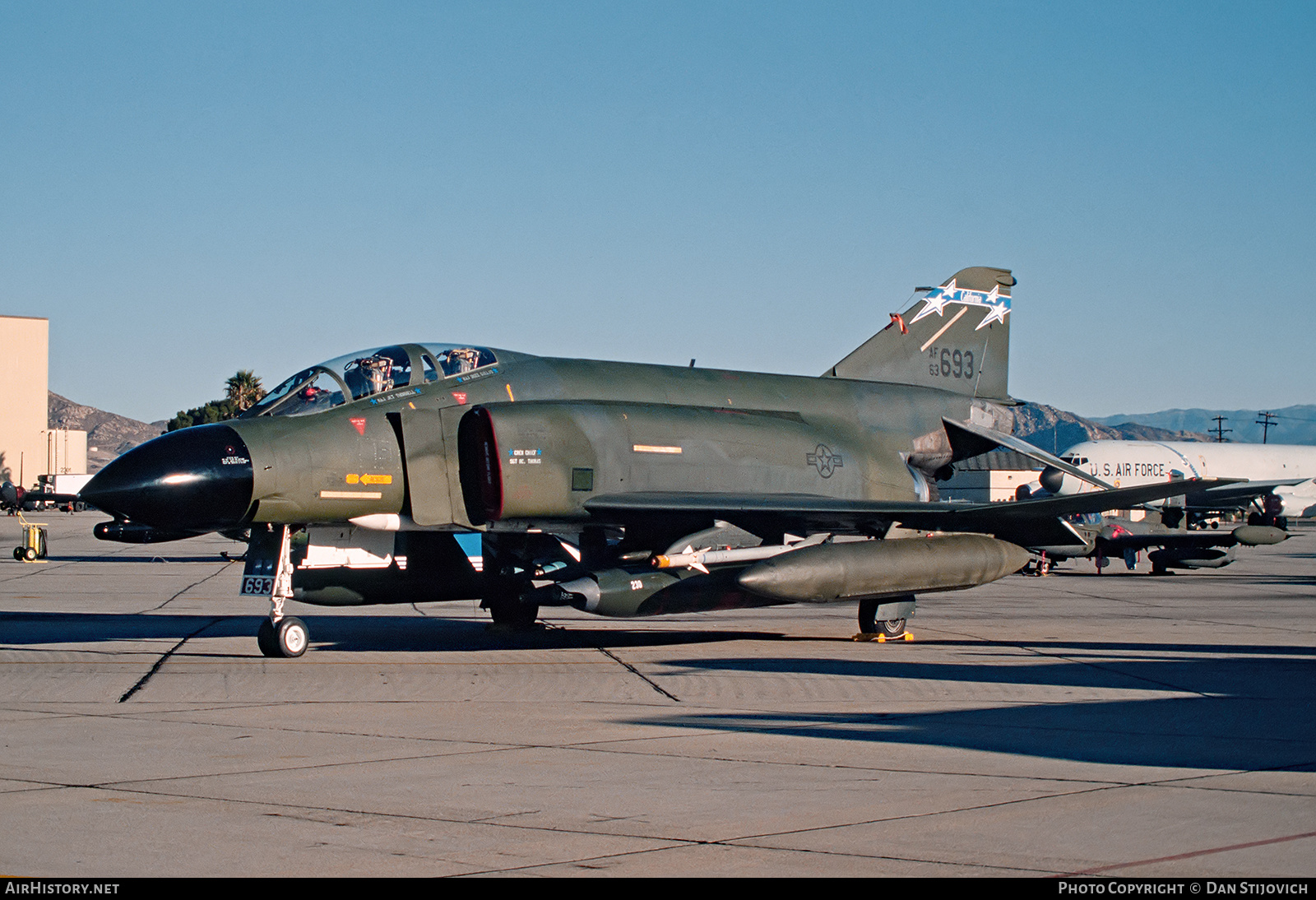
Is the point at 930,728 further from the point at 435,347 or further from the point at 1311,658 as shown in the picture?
the point at 435,347

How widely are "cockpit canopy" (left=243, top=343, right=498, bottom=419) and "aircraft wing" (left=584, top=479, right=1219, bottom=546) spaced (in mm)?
2182

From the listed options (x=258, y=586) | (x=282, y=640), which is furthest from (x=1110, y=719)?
(x=258, y=586)

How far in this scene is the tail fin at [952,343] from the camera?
17703 millimetres

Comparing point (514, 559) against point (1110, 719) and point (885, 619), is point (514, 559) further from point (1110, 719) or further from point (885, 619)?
point (1110, 719)

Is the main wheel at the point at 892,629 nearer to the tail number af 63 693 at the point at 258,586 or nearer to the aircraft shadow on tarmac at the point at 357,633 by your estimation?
the aircraft shadow on tarmac at the point at 357,633

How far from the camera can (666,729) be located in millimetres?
8141

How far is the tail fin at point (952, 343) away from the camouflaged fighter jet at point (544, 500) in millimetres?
2527

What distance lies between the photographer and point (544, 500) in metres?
12.9

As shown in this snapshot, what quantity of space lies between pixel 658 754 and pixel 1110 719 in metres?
3.29

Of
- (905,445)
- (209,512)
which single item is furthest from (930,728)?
(905,445)

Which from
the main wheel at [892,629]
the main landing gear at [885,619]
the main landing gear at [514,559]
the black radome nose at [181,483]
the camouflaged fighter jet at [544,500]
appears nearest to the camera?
the black radome nose at [181,483]

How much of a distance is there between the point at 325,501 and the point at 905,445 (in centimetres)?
783

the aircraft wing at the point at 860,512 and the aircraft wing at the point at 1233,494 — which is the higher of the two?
the aircraft wing at the point at 1233,494

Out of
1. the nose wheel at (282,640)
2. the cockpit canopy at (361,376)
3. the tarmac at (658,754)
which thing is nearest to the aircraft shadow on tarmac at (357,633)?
the tarmac at (658,754)
